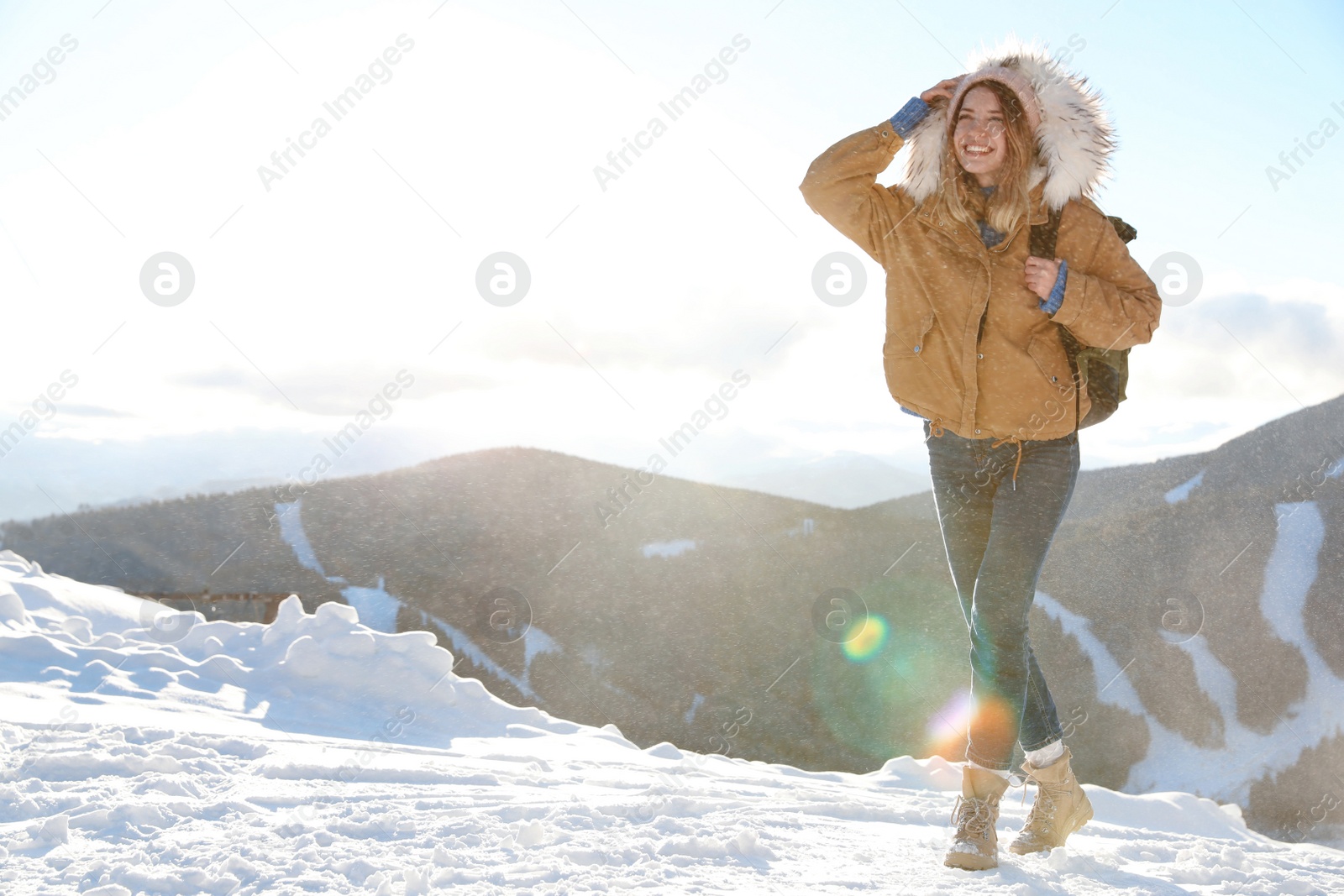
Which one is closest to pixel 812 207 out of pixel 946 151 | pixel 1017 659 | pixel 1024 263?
pixel 946 151

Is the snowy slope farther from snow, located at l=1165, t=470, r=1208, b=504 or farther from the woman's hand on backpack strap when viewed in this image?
snow, located at l=1165, t=470, r=1208, b=504

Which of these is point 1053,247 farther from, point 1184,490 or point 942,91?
point 1184,490

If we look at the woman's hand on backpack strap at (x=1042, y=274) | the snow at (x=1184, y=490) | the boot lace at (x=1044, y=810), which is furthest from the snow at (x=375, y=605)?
the snow at (x=1184, y=490)

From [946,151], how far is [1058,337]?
617 mm

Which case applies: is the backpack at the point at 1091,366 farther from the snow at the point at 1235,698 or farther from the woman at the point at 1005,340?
the snow at the point at 1235,698

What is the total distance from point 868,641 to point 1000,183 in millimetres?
21023

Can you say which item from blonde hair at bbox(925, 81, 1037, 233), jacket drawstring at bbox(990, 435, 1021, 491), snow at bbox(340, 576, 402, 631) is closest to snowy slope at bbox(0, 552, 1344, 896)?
jacket drawstring at bbox(990, 435, 1021, 491)

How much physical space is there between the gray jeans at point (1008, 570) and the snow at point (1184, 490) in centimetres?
2132

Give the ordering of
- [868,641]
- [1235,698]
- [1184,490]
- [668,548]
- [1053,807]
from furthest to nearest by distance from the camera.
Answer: [868,641]
[1184,490]
[668,548]
[1235,698]
[1053,807]

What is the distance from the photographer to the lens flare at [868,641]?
20547mm

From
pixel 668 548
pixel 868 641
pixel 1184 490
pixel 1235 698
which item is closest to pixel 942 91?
pixel 668 548

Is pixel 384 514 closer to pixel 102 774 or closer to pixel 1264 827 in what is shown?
pixel 102 774

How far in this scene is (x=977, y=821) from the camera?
2160 mm

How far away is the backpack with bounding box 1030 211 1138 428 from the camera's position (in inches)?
89.6
